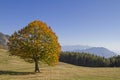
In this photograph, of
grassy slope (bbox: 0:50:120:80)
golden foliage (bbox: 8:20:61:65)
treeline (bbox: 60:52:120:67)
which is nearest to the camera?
grassy slope (bbox: 0:50:120:80)

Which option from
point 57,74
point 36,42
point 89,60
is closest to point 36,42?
point 36,42

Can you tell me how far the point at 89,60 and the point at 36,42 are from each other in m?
131

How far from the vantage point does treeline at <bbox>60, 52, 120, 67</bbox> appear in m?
169

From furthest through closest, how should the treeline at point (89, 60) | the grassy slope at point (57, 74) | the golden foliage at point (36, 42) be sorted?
the treeline at point (89, 60)
the golden foliage at point (36, 42)
the grassy slope at point (57, 74)

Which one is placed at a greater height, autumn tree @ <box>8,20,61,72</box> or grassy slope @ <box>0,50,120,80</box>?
autumn tree @ <box>8,20,61,72</box>

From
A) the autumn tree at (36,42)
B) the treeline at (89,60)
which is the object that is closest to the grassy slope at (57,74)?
the autumn tree at (36,42)

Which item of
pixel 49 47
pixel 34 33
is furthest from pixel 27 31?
pixel 49 47

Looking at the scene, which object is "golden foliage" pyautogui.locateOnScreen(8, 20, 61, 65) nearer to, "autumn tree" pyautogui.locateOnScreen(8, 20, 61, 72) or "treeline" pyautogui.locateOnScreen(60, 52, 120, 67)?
"autumn tree" pyautogui.locateOnScreen(8, 20, 61, 72)

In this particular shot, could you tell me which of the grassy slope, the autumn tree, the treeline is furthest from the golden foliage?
the treeline

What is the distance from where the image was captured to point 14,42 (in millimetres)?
63812

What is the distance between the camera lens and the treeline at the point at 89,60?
556 ft

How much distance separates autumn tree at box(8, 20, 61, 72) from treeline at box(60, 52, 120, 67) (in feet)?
358

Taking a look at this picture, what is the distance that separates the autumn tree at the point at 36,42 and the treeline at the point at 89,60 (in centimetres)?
10921

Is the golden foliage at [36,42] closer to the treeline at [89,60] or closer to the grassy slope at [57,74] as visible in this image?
the grassy slope at [57,74]
